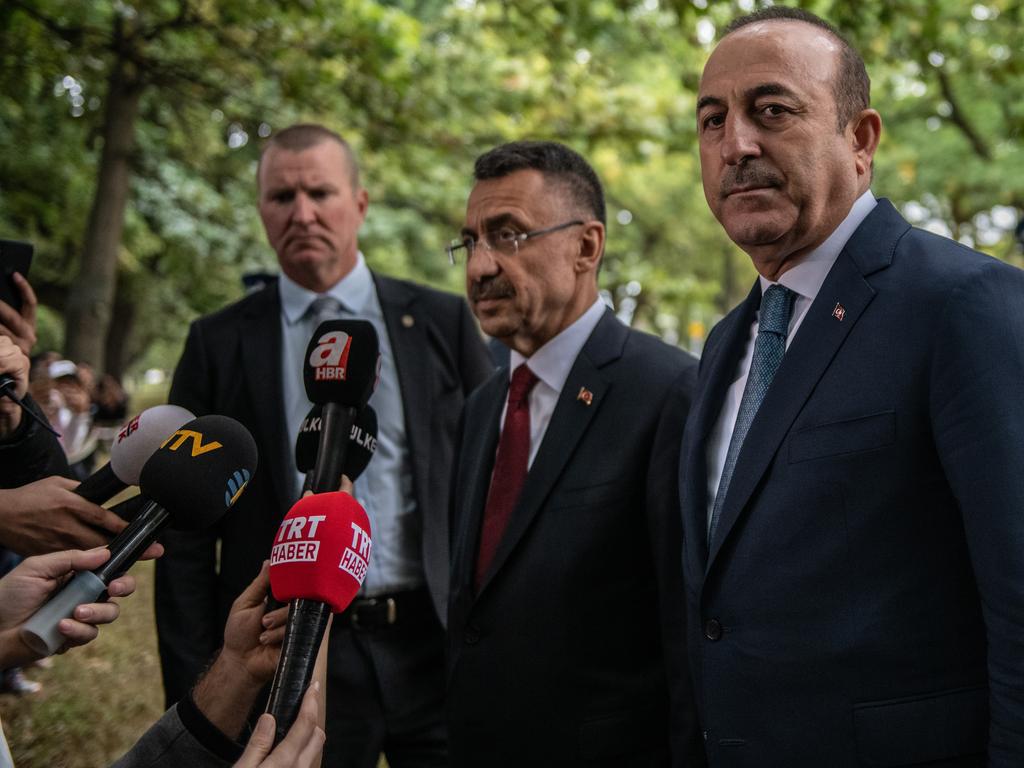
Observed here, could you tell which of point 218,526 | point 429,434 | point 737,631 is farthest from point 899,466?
point 218,526

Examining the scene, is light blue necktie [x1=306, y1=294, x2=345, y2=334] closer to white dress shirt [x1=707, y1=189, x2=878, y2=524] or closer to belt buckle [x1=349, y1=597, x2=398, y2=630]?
belt buckle [x1=349, y1=597, x2=398, y2=630]

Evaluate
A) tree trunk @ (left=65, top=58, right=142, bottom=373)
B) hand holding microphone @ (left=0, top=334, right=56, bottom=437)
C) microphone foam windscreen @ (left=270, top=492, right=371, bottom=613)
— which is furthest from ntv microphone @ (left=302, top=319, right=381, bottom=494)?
tree trunk @ (left=65, top=58, right=142, bottom=373)

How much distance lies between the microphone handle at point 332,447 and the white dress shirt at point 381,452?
120 cm

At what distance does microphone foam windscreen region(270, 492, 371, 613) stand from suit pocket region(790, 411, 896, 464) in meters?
0.87

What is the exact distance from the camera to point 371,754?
3131 mm

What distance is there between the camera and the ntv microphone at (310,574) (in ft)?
5.01

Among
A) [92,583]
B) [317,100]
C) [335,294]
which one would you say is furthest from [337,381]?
[317,100]

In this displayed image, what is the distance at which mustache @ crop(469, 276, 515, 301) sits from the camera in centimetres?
301

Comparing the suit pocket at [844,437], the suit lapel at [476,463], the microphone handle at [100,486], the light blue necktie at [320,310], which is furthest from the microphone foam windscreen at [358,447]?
the light blue necktie at [320,310]

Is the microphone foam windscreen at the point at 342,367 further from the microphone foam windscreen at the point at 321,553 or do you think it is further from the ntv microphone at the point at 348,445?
the microphone foam windscreen at the point at 321,553

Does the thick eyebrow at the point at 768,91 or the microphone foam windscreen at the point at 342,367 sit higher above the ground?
the thick eyebrow at the point at 768,91

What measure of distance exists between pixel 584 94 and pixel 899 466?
7162 mm

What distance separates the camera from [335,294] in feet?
11.9

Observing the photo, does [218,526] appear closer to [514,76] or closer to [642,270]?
[514,76]
